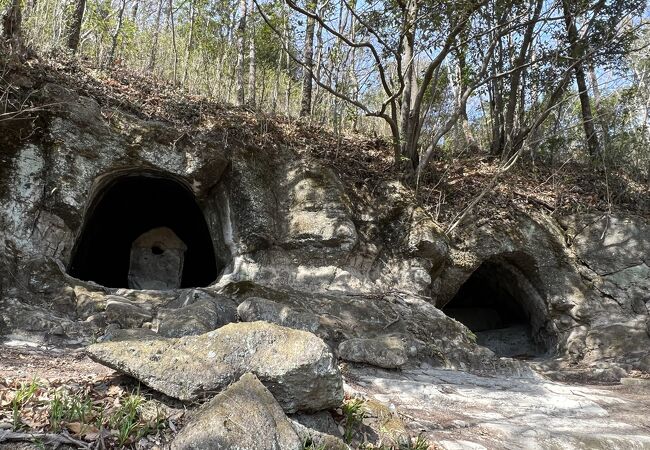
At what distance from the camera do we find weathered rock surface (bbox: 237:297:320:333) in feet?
17.8

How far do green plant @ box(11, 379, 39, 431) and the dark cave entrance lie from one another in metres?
5.58

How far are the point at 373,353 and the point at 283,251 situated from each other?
113 inches

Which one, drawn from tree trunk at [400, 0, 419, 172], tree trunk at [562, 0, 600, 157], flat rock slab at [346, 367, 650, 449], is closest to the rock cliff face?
flat rock slab at [346, 367, 650, 449]

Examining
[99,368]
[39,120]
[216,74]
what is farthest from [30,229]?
[216,74]

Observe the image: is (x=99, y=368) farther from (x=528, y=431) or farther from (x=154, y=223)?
(x=154, y=223)

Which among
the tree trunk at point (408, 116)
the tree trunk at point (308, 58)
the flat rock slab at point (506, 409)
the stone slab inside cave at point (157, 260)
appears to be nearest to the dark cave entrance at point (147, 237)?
the stone slab inside cave at point (157, 260)

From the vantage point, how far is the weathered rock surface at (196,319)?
4.72m

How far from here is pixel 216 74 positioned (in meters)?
11.0

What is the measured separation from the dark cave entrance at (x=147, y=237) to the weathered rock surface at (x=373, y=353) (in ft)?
14.8

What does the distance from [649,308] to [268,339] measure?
27.3 feet

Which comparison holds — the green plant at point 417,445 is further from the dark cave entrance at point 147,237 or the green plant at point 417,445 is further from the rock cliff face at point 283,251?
the dark cave entrance at point 147,237

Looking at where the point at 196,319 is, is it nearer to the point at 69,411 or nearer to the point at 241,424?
the point at 69,411

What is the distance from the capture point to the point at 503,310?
37.4 ft

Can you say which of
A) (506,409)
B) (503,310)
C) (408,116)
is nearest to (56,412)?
(506,409)
